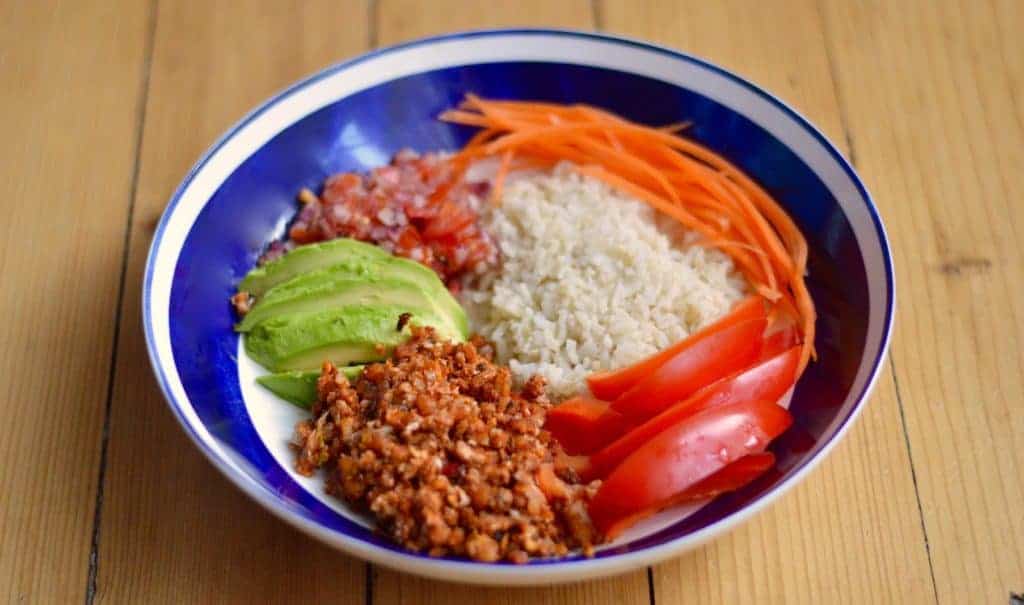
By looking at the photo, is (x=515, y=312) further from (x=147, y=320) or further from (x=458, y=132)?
(x=147, y=320)

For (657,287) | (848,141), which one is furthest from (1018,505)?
(848,141)

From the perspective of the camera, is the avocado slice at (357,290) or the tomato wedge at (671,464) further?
the avocado slice at (357,290)

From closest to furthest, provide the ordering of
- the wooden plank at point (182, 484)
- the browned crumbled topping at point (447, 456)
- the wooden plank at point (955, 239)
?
1. the browned crumbled topping at point (447, 456)
2. the wooden plank at point (182, 484)
3. the wooden plank at point (955, 239)

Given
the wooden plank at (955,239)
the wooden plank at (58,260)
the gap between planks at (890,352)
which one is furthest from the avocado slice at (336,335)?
the wooden plank at (955,239)

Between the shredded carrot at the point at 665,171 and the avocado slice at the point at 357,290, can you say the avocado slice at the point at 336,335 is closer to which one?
the avocado slice at the point at 357,290

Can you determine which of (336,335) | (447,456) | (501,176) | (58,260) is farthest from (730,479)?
(58,260)

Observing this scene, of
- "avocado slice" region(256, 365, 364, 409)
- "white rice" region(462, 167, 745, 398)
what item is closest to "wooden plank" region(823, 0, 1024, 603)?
"white rice" region(462, 167, 745, 398)

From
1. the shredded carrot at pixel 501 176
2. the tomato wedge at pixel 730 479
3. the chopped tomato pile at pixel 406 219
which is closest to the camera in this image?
the tomato wedge at pixel 730 479

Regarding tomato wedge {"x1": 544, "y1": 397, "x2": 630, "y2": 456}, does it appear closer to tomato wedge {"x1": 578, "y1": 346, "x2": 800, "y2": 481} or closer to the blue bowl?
tomato wedge {"x1": 578, "y1": 346, "x2": 800, "y2": 481}
